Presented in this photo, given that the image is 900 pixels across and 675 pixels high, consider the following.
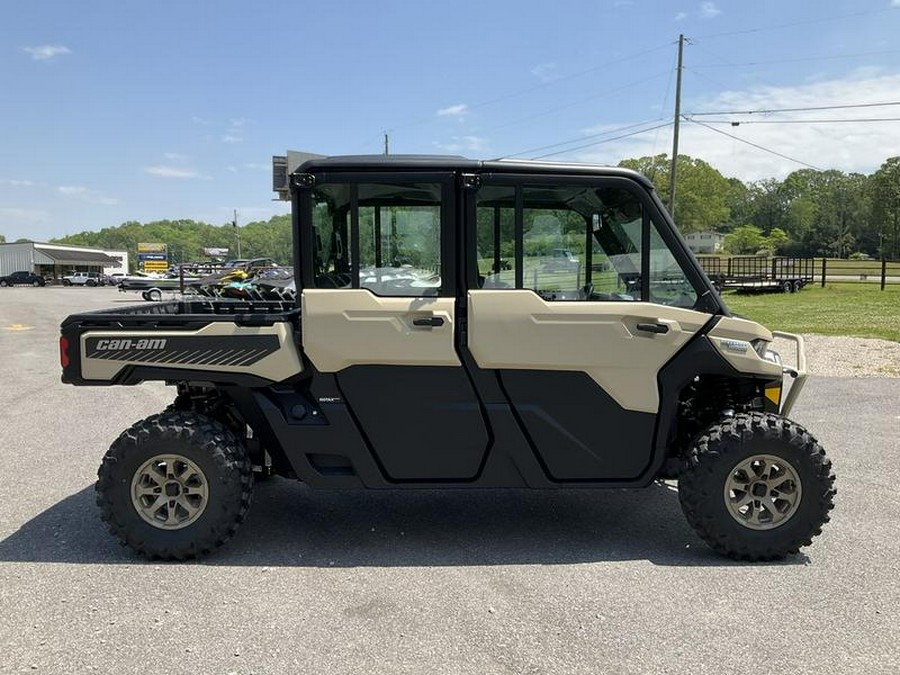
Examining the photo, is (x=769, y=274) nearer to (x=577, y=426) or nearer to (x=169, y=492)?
(x=577, y=426)

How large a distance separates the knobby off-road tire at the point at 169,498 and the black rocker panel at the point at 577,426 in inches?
65.8

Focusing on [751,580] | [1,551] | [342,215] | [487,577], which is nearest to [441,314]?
[342,215]

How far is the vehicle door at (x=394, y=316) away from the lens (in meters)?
3.68

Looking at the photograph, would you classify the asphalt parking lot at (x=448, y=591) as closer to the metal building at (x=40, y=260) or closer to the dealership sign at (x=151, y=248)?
the metal building at (x=40, y=260)

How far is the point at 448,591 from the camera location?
342 cm

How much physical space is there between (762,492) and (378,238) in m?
2.60

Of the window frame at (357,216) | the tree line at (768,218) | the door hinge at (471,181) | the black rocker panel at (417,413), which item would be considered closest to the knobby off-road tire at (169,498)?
the black rocker panel at (417,413)

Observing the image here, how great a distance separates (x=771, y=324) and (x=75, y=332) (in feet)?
56.6

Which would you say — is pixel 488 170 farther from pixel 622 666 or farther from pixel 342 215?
pixel 622 666

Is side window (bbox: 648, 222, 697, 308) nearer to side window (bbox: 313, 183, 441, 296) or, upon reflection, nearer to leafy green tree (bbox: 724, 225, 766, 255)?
side window (bbox: 313, 183, 441, 296)

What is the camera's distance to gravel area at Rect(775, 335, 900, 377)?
10.1m

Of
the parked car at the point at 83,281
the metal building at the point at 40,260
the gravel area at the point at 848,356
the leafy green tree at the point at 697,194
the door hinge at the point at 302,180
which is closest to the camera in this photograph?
the door hinge at the point at 302,180

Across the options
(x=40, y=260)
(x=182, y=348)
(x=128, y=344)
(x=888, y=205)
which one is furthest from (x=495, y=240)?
(x=888, y=205)

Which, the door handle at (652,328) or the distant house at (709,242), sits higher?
the distant house at (709,242)
